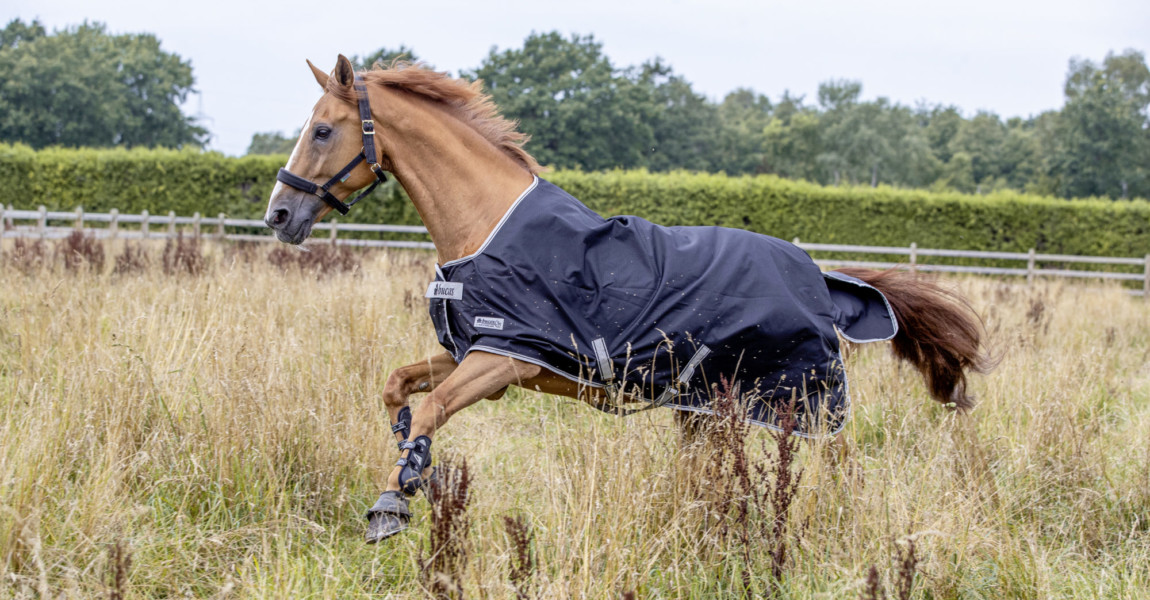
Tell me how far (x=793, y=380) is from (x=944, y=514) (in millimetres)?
819

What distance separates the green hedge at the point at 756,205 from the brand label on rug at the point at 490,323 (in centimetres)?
1762

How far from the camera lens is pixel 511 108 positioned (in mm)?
37531

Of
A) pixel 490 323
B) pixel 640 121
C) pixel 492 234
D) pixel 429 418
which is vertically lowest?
pixel 429 418

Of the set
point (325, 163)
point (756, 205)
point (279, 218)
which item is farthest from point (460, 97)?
point (756, 205)

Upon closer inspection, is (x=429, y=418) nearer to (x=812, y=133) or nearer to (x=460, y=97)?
(x=460, y=97)

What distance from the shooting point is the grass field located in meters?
2.71

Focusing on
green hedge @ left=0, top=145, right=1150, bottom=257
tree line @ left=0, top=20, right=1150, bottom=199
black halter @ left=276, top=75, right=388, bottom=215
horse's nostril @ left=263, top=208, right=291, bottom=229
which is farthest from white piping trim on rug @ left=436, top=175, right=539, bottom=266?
tree line @ left=0, top=20, right=1150, bottom=199

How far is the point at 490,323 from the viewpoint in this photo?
301 centimetres

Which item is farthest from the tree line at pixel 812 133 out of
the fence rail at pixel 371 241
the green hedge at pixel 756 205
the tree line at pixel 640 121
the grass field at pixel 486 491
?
the grass field at pixel 486 491

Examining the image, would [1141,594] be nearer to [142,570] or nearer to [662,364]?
[662,364]

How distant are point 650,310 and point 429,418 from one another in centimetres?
101

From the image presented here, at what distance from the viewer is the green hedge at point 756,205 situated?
2056 centimetres

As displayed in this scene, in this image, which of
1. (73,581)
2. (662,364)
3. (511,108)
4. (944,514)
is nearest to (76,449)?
(73,581)

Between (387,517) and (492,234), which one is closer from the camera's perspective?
(387,517)
